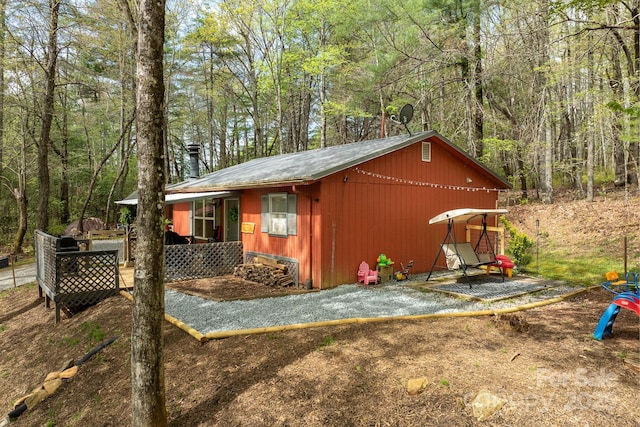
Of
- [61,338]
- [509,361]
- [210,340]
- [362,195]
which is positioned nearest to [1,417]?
[61,338]

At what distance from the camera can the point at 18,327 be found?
303 inches

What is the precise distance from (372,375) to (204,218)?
32.3ft

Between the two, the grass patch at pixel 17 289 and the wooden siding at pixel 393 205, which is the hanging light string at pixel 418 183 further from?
the grass patch at pixel 17 289

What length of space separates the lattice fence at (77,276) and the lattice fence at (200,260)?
141 centimetres

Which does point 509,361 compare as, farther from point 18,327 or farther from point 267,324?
point 18,327

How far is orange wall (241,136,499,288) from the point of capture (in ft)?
26.5

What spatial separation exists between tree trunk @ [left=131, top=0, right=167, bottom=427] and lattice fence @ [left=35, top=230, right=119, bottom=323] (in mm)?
5128

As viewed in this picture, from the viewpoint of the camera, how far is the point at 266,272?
28.6ft

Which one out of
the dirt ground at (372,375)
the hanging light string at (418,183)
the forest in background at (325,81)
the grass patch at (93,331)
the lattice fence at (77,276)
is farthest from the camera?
the forest in background at (325,81)

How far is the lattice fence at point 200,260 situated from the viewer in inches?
368

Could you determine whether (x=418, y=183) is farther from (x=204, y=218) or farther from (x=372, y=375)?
(x=204, y=218)

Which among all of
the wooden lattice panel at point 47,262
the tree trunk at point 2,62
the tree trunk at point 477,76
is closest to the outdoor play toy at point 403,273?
the wooden lattice panel at point 47,262

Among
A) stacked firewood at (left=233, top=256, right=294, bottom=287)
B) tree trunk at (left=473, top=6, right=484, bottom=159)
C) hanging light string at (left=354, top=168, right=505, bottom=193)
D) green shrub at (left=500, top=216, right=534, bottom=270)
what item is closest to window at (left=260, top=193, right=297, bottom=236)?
stacked firewood at (left=233, top=256, right=294, bottom=287)

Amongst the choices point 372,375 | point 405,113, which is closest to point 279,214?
point 405,113
